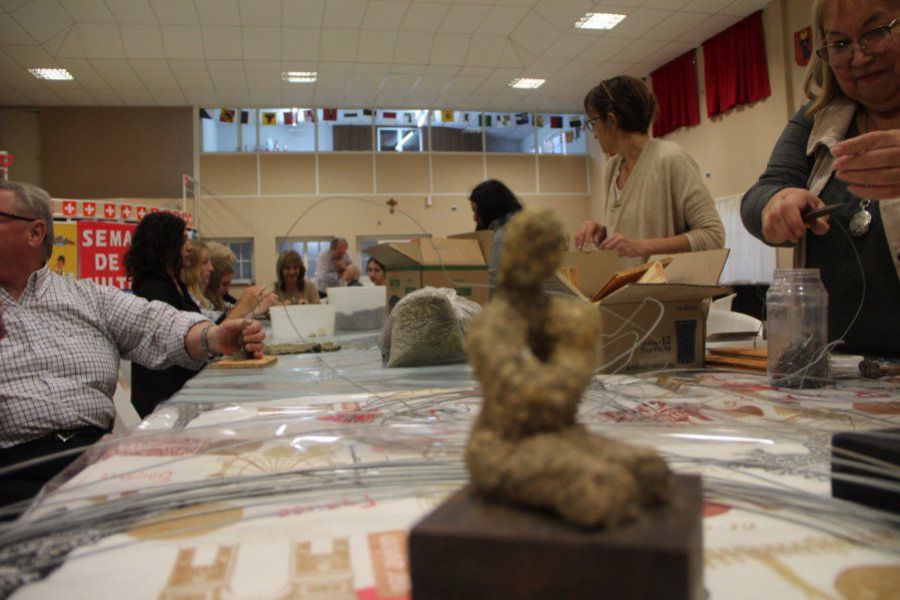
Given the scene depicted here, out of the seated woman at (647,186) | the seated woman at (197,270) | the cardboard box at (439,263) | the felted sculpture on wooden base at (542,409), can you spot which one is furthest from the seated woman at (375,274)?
the felted sculpture on wooden base at (542,409)

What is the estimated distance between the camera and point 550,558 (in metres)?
0.36

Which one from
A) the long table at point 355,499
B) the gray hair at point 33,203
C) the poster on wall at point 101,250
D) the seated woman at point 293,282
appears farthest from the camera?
the poster on wall at point 101,250

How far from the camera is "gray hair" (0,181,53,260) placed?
1.45 metres

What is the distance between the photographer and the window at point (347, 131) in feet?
29.2

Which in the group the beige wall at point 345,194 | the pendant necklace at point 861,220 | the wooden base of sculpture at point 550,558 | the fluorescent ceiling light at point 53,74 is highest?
the fluorescent ceiling light at point 53,74

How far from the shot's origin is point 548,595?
36 centimetres

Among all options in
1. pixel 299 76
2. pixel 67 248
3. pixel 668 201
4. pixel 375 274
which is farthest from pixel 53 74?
pixel 668 201

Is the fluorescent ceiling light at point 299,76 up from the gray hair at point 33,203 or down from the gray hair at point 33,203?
up

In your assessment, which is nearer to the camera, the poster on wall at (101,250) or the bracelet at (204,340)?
the bracelet at (204,340)

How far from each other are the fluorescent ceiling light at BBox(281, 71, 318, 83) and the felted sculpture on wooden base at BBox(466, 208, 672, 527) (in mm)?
7288

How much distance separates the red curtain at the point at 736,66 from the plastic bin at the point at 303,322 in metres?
5.37

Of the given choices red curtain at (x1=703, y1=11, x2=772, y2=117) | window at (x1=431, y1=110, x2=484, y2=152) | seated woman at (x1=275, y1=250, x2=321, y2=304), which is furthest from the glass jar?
window at (x1=431, y1=110, x2=484, y2=152)

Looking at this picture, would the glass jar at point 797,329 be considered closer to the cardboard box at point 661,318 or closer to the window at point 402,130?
the cardboard box at point 661,318

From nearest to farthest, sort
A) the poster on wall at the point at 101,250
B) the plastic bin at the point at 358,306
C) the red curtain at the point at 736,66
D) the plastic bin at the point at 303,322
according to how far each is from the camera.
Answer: the plastic bin at the point at 303,322, the plastic bin at the point at 358,306, the poster on wall at the point at 101,250, the red curtain at the point at 736,66
